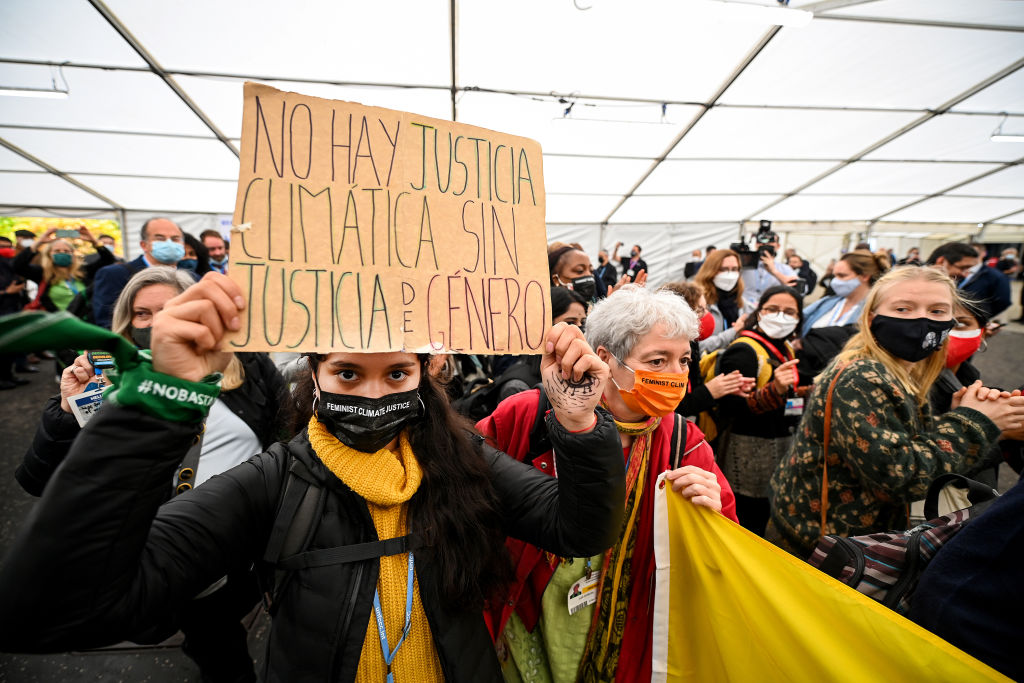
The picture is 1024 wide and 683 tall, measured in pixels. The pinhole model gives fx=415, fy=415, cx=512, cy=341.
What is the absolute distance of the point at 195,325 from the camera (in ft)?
2.72

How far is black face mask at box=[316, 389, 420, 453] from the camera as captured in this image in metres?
1.18

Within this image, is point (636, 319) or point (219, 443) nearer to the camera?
point (636, 319)

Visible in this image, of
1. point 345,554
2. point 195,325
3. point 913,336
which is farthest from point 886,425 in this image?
point 195,325

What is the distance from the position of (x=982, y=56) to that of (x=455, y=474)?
7.98 m

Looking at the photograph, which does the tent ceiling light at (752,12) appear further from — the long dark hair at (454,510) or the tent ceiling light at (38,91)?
the tent ceiling light at (38,91)

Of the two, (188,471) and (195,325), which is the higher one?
(195,325)

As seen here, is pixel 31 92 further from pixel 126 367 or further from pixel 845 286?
pixel 845 286

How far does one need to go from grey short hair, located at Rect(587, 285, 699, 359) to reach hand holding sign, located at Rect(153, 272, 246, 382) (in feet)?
4.47

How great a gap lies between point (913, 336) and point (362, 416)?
244cm

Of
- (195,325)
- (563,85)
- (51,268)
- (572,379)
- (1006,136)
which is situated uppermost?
(563,85)

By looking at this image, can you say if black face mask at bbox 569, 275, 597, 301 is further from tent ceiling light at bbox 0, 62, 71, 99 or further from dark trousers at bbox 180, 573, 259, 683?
tent ceiling light at bbox 0, 62, 71, 99

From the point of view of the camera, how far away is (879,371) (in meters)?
1.85

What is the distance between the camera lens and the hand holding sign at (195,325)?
2.70 feet

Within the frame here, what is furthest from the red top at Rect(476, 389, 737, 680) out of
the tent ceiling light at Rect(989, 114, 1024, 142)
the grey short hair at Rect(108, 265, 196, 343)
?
the tent ceiling light at Rect(989, 114, 1024, 142)
